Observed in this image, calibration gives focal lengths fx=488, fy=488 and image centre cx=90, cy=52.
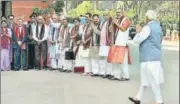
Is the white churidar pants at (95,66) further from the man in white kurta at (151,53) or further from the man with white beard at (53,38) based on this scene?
the man in white kurta at (151,53)

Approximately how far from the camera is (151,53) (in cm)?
890

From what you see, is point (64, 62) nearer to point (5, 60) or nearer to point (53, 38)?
point (53, 38)

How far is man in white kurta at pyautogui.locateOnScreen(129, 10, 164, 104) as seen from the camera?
29.0 ft

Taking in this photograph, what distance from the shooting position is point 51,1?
49.3 metres

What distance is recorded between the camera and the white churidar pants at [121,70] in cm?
1305

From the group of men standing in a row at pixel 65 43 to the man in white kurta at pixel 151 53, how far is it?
3.73 metres

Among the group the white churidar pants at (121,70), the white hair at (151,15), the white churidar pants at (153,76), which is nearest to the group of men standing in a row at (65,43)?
the white churidar pants at (121,70)

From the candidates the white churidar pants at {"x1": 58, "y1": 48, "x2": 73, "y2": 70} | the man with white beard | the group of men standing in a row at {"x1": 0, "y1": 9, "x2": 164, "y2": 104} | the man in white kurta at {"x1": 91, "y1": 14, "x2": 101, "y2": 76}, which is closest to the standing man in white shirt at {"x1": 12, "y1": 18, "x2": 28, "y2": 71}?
the group of men standing in a row at {"x1": 0, "y1": 9, "x2": 164, "y2": 104}

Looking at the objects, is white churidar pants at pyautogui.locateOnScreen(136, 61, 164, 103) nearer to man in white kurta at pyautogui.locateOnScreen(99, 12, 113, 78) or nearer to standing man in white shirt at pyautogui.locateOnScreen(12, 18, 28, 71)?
man in white kurta at pyautogui.locateOnScreen(99, 12, 113, 78)

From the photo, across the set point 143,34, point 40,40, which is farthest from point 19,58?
point 143,34

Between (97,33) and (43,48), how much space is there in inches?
101

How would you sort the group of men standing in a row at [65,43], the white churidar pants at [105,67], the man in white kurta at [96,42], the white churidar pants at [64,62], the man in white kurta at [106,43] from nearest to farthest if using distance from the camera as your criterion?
the group of men standing in a row at [65,43] < the man in white kurta at [106,43] < the white churidar pants at [105,67] < the man in white kurta at [96,42] < the white churidar pants at [64,62]

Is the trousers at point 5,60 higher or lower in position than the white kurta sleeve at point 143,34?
lower

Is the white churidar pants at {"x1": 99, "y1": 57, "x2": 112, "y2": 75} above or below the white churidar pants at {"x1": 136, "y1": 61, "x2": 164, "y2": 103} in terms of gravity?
below
